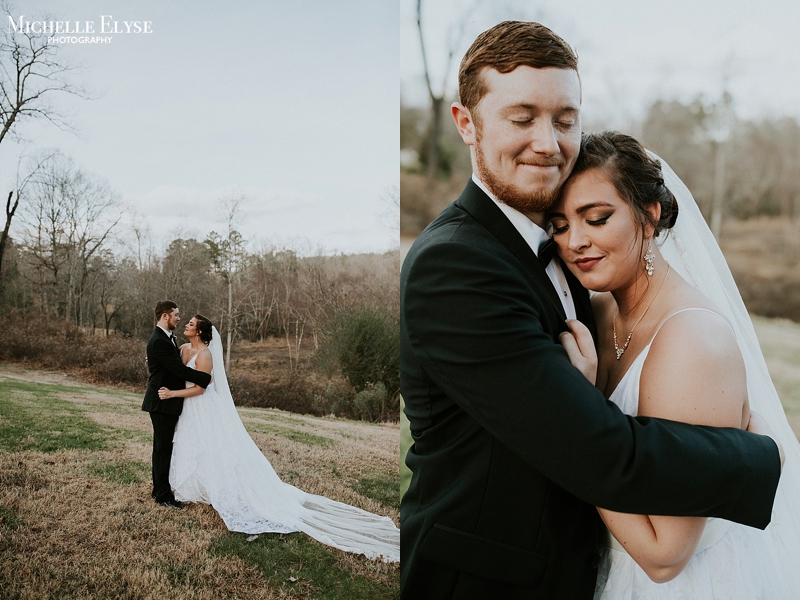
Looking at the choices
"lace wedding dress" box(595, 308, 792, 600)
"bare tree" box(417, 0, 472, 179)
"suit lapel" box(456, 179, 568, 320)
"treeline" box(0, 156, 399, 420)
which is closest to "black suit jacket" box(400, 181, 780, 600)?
"suit lapel" box(456, 179, 568, 320)

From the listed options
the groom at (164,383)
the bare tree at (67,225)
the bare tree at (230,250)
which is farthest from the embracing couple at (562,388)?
the bare tree at (67,225)

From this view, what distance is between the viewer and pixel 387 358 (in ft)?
11.9

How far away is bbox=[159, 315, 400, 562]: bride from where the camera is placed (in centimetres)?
341

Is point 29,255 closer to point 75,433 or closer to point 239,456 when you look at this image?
point 75,433

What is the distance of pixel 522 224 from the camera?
1.60 meters

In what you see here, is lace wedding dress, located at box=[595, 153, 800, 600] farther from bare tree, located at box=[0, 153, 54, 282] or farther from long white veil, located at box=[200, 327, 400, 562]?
bare tree, located at box=[0, 153, 54, 282]

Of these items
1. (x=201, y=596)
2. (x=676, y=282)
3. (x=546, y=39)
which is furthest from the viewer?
(x=201, y=596)

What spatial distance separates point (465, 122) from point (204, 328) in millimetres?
2191

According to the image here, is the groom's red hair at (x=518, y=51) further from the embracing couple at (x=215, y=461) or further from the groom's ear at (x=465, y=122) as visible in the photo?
the embracing couple at (x=215, y=461)

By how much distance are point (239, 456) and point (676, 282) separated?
2.64 metres

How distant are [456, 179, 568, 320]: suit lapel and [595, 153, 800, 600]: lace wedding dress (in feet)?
1.10

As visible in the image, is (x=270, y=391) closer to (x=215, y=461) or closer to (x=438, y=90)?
(x=215, y=461)

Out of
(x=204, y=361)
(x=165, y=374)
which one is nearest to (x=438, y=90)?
(x=204, y=361)

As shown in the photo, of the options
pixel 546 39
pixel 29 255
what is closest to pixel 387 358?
pixel 29 255
